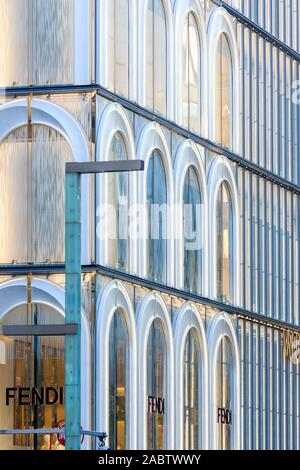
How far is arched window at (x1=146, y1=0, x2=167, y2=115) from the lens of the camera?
45.4 m

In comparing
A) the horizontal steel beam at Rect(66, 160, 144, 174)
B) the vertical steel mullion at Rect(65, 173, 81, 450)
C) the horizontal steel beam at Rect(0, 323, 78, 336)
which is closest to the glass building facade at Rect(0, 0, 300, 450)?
the horizontal steel beam at Rect(0, 323, 78, 336)

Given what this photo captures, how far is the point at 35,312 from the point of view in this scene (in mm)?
41719

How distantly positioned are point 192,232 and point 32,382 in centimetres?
789

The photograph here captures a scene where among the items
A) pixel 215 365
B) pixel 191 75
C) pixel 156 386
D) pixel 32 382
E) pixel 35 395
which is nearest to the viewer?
pixel 35 395

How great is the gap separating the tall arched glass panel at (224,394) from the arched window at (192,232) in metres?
2.65

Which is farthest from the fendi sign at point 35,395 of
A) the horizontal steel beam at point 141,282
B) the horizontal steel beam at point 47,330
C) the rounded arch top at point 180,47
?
the horizontal steel beam at point 47,330

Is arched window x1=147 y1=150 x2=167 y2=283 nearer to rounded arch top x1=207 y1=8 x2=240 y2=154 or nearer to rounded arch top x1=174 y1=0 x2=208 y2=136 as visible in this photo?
rounded arch top x1=174 y1=0 x2=208 y2=136

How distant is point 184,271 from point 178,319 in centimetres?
137

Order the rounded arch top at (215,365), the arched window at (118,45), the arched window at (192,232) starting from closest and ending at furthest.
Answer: the arched window at (118,45), the arched window at (192,232), the rounded arch top at (215,365)

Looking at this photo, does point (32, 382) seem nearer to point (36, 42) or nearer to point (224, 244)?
point (36, 42)

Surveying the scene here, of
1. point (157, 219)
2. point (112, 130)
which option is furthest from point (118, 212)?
point (157, 219)

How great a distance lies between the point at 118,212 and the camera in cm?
4269

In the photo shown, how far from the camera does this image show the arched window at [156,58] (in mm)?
45375

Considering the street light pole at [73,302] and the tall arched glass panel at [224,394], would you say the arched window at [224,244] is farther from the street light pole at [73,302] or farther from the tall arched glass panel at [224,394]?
the street light pole at [73,302]
